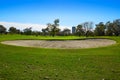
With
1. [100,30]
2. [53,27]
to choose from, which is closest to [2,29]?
[53,27]

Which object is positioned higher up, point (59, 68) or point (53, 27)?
point (53, 27)

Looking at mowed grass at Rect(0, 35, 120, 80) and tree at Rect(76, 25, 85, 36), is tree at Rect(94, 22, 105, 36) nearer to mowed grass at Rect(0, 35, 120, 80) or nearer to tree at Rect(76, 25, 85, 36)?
tree at Rect(76, 25, 85, 36)

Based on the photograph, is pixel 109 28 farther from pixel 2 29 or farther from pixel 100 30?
pixel 2 29

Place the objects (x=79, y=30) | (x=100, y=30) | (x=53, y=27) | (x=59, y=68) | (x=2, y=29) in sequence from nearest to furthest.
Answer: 1. (x=59, y=68)
2. (x=53, y=27)
3. (x=100, y=30)
4. (x=79, y=30)
5. (x=2, y=29)

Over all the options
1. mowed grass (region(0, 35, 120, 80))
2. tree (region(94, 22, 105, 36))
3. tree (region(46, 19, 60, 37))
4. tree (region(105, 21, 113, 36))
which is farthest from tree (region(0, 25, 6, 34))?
mowed grass (region(0, 35, 120, 80))

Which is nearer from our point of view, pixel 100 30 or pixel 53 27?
pixel 53 27

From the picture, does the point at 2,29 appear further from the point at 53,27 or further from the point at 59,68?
the point at 59,68

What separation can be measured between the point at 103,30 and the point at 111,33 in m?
5.67

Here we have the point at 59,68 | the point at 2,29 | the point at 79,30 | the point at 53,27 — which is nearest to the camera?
the point at 59,68

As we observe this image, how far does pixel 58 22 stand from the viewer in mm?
92688

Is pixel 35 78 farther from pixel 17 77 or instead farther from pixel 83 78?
pixel 83 78

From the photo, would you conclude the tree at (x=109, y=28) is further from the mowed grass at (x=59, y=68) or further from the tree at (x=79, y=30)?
the mowed grass at (x=59, y=68)

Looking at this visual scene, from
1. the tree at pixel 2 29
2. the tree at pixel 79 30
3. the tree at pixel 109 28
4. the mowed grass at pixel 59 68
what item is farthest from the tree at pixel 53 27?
the mowed grass at pixel 59 68

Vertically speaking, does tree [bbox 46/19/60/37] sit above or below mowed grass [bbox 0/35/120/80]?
above
